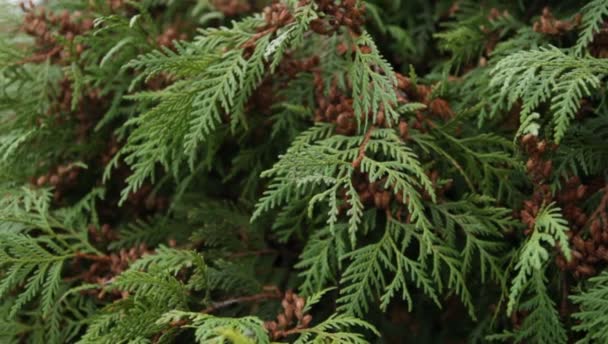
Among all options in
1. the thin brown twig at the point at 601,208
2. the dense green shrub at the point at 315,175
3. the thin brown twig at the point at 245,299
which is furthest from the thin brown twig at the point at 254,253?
the thin brown twig at the point at 601,208

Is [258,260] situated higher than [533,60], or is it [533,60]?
[533,60]

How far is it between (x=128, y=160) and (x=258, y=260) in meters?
0.47

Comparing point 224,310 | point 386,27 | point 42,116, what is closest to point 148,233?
point 224,310

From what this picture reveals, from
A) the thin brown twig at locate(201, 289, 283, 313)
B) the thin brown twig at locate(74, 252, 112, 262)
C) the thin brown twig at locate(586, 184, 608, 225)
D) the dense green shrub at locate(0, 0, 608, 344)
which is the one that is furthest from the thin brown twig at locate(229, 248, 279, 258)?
the thin brown twig at locate(586, 184, 608, 225)

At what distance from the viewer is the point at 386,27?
81.1 inches

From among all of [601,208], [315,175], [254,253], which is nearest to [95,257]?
[254,253]

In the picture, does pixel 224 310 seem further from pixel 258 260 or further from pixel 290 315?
pixel 290 315

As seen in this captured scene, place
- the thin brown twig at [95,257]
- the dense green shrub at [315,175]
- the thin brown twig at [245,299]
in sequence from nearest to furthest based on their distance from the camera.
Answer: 1. the dense green shrub at [315,175]
2. the thin brown twig at [245,299]
3. the thin brown twig at [95,257]

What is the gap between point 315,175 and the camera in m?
1.50

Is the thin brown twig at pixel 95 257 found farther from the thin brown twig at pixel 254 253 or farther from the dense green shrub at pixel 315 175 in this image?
the thin brown twig at pixel 254 253

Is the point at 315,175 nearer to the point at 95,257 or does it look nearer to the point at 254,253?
the point at 254,253

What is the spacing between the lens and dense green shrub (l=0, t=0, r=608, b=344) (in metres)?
1.51

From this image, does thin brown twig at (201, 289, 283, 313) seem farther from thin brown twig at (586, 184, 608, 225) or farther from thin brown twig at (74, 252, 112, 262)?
thin brown twig at (586, 184, 608, 225)

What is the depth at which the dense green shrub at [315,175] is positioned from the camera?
4.94 ft
